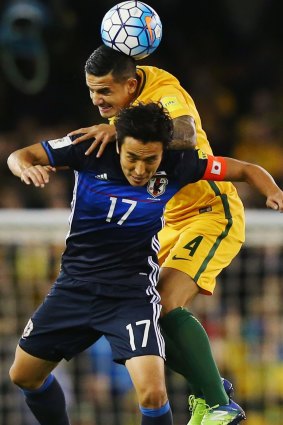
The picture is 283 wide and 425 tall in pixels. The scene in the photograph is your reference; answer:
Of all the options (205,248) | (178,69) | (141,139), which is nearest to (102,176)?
(141,139)

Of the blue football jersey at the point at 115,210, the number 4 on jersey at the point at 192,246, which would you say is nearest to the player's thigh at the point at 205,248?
the number 4 on jersey at the point at 192,246

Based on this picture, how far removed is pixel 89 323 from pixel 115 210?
19.9 inches

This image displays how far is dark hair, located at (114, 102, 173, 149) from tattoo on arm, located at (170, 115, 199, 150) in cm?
6

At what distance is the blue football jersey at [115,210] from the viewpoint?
5238 mm

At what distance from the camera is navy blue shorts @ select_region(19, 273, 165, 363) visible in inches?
204

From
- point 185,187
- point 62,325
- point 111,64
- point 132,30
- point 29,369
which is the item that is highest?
point 132,30

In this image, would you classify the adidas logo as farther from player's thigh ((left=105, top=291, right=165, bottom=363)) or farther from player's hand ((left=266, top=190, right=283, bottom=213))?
player's hand ((left=266, top=190, right=283, bottom=213))

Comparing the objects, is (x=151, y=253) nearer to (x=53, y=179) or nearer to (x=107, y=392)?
(x=107, y=392)

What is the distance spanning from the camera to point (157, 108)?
5211 mm

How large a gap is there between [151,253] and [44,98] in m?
6.04

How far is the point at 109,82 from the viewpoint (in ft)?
17.9

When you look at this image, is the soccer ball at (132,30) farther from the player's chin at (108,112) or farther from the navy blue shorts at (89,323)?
the navy blue shorts at (89,323)

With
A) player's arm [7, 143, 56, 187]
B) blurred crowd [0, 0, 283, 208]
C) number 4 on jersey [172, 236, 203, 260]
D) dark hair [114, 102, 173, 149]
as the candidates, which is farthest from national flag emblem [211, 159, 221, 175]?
blurred crowd [0, 0, 283, 208]

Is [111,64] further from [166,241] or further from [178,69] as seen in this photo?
[178,69]
